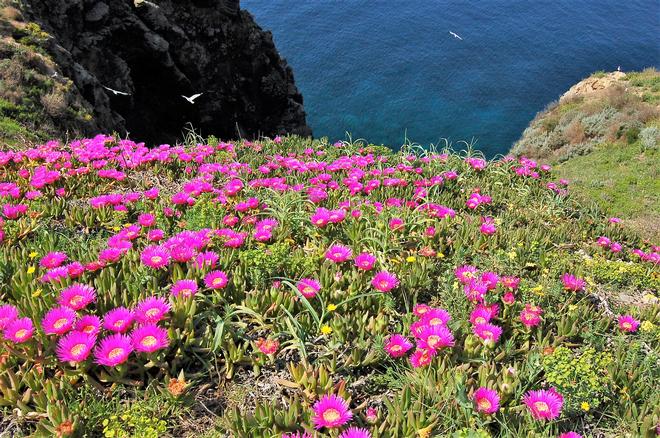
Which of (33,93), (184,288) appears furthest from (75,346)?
(33,93)

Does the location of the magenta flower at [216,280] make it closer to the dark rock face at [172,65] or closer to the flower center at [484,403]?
the flower center at [484,403]

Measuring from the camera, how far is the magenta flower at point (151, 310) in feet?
7.04

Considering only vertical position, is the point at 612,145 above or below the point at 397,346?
below

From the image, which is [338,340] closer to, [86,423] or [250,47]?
[86,423]

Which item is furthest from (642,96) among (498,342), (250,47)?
(498,342)

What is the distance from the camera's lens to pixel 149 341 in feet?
→ 6.72

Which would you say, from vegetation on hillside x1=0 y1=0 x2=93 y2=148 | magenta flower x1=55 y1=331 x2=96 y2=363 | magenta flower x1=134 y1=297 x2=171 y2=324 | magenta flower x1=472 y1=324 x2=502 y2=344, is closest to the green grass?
magenta flower x1=472 y1=324 x2=502 y2=344

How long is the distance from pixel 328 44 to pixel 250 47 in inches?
979

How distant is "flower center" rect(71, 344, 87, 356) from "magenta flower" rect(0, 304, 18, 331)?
390mm

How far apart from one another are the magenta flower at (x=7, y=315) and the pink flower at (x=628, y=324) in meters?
3.38

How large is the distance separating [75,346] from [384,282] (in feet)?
5.28

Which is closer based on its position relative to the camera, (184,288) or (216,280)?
(184,288)

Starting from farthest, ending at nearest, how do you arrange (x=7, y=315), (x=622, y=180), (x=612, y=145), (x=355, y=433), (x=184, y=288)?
(x=612, y=145) < (x=622, y=180) < (x=184, y=288) < (x=7, y=315) < (x=355, y=433)

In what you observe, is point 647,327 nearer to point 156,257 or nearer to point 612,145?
point 156,257
